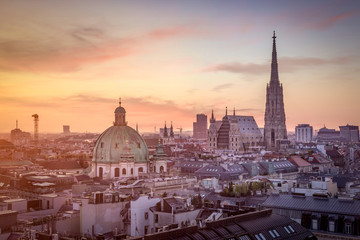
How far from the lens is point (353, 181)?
8750 centimetres

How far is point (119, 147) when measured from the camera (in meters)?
114

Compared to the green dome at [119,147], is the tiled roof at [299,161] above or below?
below

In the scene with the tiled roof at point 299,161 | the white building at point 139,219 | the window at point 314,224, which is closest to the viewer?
the window at point 314,224

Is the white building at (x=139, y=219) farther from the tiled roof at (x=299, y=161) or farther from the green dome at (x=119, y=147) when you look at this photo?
the tiled roof at (x=299, y=161)

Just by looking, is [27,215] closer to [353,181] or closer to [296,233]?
[296,233]

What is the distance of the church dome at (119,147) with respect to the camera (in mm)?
113562

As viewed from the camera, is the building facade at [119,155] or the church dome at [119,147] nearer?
the building facade at [119,155]

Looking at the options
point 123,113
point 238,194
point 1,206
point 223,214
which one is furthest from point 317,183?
point 123,113

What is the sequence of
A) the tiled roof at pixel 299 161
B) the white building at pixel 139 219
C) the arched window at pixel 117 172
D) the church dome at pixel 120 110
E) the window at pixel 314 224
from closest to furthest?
the window at pixel 314 224, the white building at pixel 139 219, the arched window at pixel 117 172, the church dome at pixel 120 110, the tiled roof at pixel 299 161

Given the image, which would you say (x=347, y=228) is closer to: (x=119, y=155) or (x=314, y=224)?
(x=314, y=224)

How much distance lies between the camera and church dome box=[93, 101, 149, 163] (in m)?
114

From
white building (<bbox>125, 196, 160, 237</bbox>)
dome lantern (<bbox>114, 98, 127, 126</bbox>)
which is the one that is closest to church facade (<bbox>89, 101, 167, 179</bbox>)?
dome lantern (<bbox>114, 98, 127, 126</bbox>)

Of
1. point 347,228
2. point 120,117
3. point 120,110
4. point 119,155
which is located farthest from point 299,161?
point 347,228

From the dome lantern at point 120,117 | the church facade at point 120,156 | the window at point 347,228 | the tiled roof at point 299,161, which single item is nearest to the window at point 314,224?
the window at point 347,228
